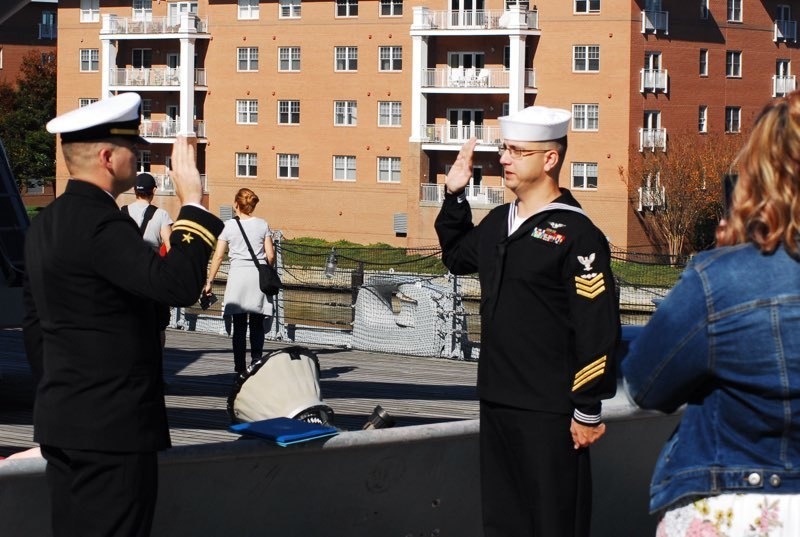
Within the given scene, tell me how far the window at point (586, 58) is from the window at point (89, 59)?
28764mm

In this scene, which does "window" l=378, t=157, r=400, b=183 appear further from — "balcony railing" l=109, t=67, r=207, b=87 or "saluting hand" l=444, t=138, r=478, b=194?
"saluting hand" l=444, t=138, r=478, b=194

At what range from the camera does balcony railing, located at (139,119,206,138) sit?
7800 cm

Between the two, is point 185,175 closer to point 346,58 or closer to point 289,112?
point 346,58

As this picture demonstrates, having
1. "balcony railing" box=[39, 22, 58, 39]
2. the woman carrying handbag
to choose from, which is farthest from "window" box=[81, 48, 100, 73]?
the woman carrying handbag

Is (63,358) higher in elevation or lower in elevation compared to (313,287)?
higher

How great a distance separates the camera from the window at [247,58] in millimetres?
77062

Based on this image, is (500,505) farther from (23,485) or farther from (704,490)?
(704,490)

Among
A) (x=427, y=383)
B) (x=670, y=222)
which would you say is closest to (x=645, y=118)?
(x=670, y=222)

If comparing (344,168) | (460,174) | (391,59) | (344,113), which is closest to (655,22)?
(391,59)

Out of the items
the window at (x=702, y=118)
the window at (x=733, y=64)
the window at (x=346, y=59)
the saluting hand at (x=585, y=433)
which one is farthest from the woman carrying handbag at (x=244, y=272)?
the window at (x=733, y=64)

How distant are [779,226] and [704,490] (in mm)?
655

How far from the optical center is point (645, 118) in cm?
6906

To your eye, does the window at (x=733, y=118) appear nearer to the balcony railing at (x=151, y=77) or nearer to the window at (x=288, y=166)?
the window at (x=288, y=166)

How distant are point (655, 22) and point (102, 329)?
218 ft
